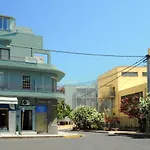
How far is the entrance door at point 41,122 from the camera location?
129ft

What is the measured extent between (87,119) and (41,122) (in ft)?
57.0

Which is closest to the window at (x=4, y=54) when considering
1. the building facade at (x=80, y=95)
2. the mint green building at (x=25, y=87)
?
the mint green building at (x=25, y=87)

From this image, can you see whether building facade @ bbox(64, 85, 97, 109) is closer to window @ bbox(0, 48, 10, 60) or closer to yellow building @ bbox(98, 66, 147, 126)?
yellow building @ bbox(98, 66, 147, 126)

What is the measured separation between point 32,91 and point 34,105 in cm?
162

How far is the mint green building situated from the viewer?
3734 centimetres

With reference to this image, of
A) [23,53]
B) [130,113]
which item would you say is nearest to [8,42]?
[23,53]

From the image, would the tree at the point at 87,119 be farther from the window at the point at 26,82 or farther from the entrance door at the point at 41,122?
the window at the point at 26,82

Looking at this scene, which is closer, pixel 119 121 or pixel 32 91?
pixel 32 91

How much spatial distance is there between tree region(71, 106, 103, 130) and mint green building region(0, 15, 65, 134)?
53.5ft

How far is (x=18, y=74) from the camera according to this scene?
1519 inches

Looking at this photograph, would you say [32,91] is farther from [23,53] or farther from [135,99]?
[135,99]

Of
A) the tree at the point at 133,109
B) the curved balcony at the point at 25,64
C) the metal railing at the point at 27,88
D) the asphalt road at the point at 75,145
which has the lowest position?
the asphalt road at the point at 75,145

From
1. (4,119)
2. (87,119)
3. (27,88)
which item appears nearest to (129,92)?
(87,119)

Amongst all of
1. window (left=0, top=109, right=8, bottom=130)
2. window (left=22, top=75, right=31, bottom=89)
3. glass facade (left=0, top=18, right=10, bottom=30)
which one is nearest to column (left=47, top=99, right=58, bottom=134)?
window (left=22, top=75, right=31, bottom=89)
